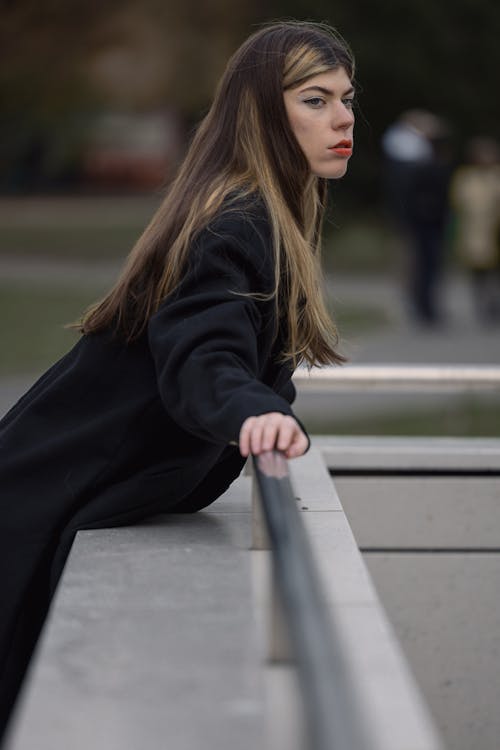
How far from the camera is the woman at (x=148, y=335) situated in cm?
292

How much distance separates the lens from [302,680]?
156 centimetres

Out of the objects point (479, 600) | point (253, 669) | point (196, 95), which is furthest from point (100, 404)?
point (196, 95)

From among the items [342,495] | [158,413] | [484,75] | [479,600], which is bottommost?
[484,75]

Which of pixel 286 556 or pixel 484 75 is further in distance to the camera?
pixel 484 75

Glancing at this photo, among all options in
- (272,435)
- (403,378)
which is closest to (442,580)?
(403,378)

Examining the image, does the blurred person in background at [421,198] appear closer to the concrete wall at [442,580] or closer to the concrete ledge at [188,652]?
the concrete wall at [442,580]

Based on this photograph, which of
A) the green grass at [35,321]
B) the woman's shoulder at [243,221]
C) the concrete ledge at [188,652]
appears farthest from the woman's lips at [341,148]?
the green grass at [35,321]

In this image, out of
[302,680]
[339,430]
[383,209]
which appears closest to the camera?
[302,680]

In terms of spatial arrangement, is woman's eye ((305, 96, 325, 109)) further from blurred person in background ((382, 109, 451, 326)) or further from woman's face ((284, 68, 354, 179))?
blurred person in background ((382, 109, 451, 326))

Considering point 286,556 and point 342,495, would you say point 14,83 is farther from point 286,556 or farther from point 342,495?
point 286,556

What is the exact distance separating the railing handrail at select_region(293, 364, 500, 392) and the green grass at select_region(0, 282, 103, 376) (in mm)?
6497

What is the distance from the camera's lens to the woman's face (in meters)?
2.98

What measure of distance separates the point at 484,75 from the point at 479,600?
754 inches

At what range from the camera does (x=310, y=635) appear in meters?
1.60
